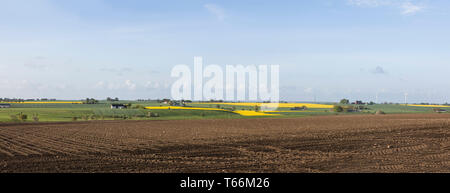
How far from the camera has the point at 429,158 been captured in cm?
1670

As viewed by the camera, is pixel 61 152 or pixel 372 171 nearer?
pixel 372 171
